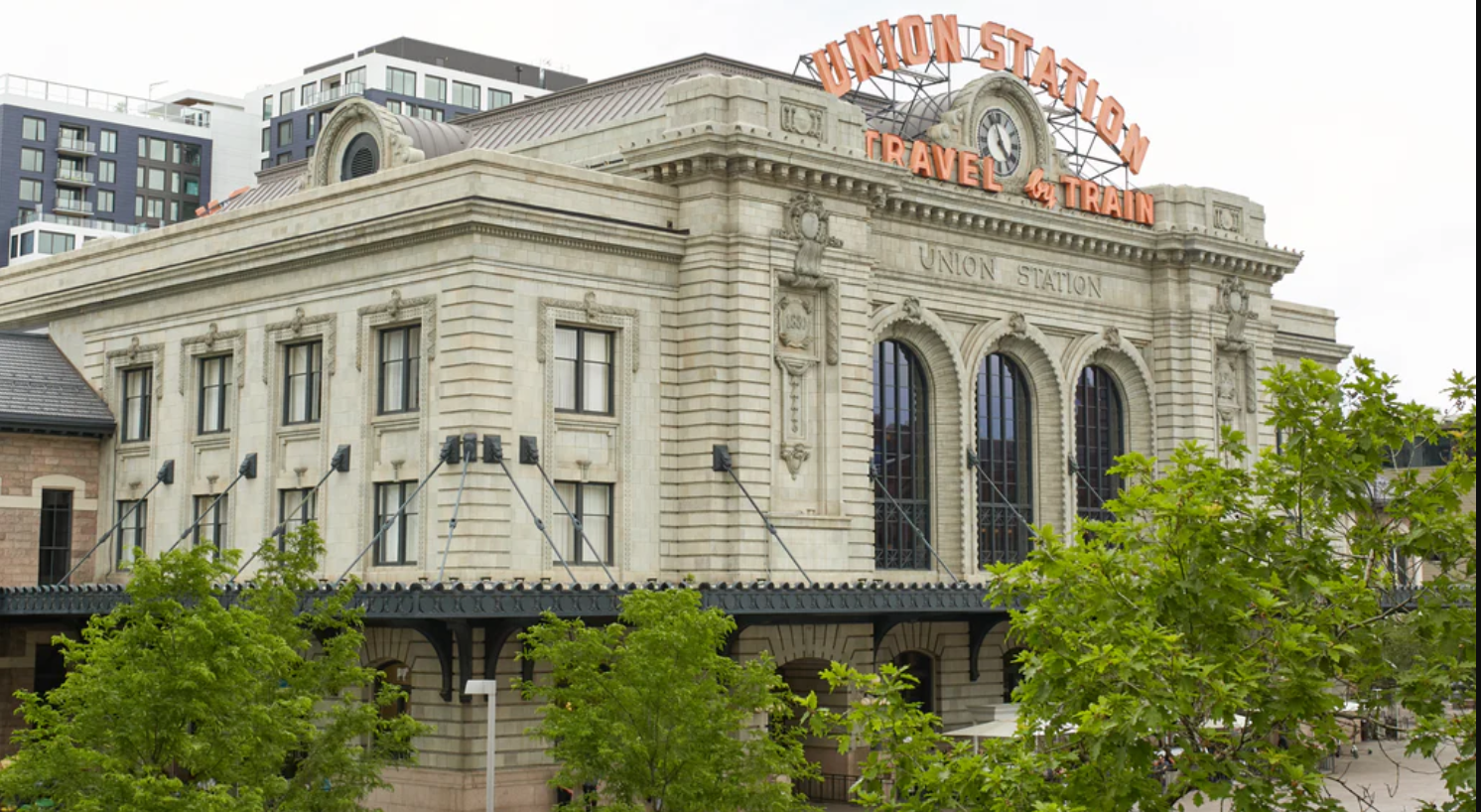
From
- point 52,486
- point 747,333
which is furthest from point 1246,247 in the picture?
point 52,486

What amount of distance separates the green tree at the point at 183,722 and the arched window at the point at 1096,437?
112 ft

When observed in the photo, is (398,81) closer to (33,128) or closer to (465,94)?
(465,94)

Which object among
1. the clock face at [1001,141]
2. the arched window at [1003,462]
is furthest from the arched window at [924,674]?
the clock face at [1001,141]

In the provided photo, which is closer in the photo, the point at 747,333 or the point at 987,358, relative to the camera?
the point at 747,333

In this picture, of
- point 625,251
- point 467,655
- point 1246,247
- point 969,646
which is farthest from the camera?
point 1246,247

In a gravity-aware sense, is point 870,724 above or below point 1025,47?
below

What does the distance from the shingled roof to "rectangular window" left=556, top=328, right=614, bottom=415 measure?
57.2 ft

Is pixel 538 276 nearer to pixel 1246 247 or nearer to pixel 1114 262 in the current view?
pixel 1114 262

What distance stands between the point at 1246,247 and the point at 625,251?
25193mm

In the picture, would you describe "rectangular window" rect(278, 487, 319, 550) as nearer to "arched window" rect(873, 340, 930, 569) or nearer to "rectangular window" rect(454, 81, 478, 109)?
"arched window" rect(873, 340, 930, 569)

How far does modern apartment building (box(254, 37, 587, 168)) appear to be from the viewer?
12544cm

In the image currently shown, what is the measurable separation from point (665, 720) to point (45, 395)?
31.1 metres

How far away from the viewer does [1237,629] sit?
76.6ft

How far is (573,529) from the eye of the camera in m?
49.7
